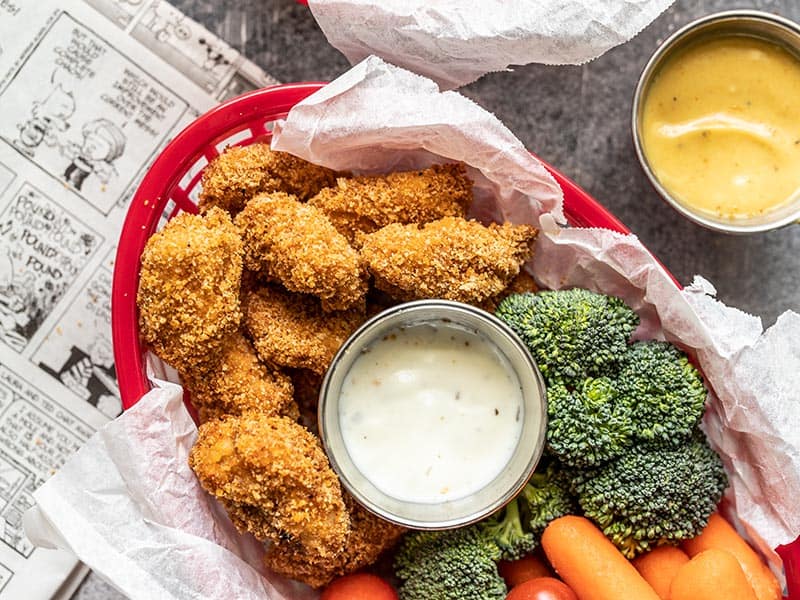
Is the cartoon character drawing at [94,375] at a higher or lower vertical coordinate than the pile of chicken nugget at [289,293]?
lower

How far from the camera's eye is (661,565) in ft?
4.71

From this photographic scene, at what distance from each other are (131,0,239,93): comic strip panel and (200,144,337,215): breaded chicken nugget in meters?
0.25

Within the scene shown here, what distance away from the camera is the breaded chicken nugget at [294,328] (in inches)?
54.4

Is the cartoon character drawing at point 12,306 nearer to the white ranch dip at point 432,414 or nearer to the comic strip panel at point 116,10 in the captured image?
the comic strip panel at point 116,10

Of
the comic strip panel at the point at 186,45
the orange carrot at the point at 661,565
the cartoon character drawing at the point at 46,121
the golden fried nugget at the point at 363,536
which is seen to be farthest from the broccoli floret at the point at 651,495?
the cartoon character drawing at the point at 46,121

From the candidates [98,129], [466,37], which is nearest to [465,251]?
[466,37]

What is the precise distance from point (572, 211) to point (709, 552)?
1.85ft

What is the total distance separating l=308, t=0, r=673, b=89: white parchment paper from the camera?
137cm

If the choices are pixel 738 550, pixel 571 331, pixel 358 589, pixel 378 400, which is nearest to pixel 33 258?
pixel 378 400

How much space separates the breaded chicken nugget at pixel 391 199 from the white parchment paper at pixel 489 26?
7.4 inches

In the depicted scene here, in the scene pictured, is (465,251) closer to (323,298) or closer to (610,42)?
(323,298)

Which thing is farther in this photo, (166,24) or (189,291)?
(166,24)

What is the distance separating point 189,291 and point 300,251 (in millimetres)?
166

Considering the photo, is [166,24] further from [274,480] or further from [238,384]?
[274,480]
